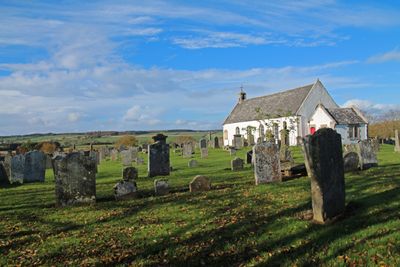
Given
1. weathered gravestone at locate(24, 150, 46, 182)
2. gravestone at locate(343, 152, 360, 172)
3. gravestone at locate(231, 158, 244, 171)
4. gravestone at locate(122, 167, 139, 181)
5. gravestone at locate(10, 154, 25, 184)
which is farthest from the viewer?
weathered gravestone at locate(24, 150, 46, 182)

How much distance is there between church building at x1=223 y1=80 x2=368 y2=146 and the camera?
1788 inches

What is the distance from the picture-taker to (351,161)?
55.8 ft

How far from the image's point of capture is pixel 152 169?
2125cm

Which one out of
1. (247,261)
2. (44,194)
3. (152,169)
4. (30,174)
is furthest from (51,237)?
(30,174)

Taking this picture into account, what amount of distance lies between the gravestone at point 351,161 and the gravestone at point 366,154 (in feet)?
2.30

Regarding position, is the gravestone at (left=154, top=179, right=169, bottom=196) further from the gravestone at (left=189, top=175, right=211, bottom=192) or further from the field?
the gravestone at (left=189, top=175, right=211, bottom=192)

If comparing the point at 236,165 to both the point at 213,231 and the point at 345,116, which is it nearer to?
the point at 213,231

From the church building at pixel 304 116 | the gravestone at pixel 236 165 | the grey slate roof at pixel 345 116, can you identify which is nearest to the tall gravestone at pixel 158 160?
the gravestone at pixel 236 165

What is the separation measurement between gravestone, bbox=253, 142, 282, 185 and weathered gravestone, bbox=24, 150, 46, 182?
13.3 metres

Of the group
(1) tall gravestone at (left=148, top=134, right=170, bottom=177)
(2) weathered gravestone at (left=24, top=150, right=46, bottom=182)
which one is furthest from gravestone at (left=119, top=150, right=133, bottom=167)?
(1) tall gravestone at (left=148, top=134, right=170, bottom=177)

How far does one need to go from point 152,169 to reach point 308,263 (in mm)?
15452

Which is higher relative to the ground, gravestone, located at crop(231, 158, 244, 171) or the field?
gravestone, located at crop(231, 158, 244, 171)

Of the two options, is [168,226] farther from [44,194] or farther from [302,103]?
[302,103]

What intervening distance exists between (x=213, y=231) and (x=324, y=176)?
261cm
